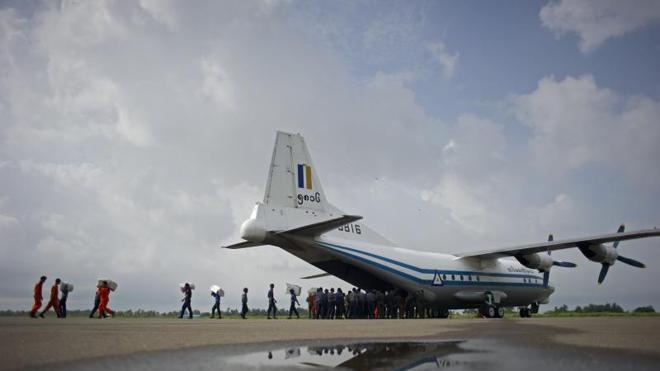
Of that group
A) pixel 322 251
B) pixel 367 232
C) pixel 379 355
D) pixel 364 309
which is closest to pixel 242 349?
pixel 379 355

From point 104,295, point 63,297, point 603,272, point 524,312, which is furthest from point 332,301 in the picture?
point 524,312

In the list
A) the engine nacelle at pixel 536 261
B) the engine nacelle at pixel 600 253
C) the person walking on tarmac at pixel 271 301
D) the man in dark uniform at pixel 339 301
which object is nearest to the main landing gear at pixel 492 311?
the engine nacelle at pixel 536 261

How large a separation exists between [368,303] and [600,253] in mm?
10357

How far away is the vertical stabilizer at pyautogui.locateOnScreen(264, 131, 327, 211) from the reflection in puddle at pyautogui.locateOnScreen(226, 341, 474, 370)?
11864 mm

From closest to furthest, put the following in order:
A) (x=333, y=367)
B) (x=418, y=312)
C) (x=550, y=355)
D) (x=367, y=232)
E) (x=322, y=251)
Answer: (x=333, y=367), (x=550, y=355), (x=322, y=251), (x=367, y=232), (x=418, y=312)

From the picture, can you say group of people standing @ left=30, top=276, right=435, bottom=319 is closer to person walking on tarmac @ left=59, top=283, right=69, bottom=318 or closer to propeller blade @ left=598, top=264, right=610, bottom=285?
person walking on tarmac @ left=59, top=283, right=69, bottom=318

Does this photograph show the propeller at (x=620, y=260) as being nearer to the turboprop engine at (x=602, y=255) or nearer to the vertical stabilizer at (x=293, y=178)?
the turboprop engine at (x=602, y=255)

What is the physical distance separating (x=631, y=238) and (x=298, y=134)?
14.9 m

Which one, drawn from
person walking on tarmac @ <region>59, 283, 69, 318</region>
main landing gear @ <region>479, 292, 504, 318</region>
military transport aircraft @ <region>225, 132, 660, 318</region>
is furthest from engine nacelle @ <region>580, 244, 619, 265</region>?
person walking on tarmac @ <region>59, 283, 69, 318</region>

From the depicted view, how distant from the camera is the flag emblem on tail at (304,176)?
18625 mm

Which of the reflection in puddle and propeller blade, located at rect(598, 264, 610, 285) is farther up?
propeller blade, located at rect(598, 264, 610, 285)

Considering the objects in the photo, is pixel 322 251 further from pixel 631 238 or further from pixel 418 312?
pixel 631 238

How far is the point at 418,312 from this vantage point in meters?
22.6

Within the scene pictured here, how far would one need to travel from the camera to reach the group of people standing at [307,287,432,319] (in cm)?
2167
